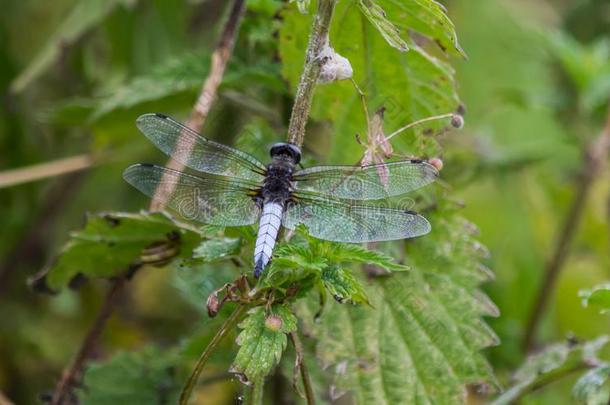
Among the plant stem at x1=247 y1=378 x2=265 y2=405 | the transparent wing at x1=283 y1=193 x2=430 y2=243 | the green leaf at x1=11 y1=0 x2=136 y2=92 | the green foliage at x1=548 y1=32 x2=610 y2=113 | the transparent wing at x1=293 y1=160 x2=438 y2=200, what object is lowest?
the plant stem at x1=247 y1=378 x2=265 y2=405

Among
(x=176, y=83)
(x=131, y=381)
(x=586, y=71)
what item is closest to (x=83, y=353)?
(x=131, y=381)

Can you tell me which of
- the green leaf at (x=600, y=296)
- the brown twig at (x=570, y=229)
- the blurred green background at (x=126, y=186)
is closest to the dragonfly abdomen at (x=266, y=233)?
the green leaf at (x=600, y=296)

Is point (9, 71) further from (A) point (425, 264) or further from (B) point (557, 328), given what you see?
(B) point (557, 328)

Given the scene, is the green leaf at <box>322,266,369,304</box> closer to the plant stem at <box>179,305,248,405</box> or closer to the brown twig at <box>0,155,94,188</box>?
the plant stem at <box>179,305,248,405</box>

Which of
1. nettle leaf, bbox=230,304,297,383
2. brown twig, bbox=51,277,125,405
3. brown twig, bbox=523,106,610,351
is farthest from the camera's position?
brown twig, bbox=523,106,610,351

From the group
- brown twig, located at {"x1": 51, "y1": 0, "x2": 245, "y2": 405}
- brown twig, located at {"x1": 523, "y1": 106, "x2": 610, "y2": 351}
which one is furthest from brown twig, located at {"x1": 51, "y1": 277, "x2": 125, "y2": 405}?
brown twig, located at {"x1": 523, "y1": 106, "x2": 610, "y2": 351}

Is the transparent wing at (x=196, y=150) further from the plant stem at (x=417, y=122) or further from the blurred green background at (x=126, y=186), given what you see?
the blurred green background at (x=126, y=186)

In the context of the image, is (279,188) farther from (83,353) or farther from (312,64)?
(83,353)
